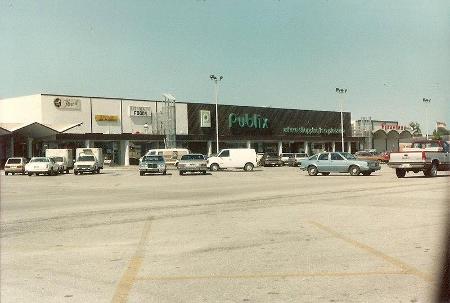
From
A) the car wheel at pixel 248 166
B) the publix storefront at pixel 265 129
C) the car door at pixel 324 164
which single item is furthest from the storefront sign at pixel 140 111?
the car door at pixel 324 164

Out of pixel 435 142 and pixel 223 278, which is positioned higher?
pixel 435 142

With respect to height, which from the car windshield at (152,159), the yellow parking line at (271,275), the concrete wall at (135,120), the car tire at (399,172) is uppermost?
the concrete wall at (135,120)

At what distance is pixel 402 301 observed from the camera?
5.97 m

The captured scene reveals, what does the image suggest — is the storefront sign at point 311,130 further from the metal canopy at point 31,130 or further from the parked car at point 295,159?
the metal canopy at point 31,130

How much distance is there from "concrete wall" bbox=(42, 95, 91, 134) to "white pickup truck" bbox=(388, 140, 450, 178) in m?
44.5

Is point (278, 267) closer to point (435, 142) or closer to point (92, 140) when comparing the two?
point (435, 142)

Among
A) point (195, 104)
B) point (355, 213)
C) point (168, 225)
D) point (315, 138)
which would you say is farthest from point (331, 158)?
point (315, 138)

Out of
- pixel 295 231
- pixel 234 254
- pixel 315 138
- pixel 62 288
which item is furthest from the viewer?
pixel 315 138

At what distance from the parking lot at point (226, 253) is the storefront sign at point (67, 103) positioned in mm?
52205

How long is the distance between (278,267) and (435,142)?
988 inches

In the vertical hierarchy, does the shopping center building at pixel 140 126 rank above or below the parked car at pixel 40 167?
above

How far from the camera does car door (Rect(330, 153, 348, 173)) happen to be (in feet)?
118

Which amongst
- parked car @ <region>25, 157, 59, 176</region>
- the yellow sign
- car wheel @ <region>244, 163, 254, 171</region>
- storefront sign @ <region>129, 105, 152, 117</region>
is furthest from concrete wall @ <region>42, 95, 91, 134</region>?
car wheel @ <region>244, 163, 254, 171</region>

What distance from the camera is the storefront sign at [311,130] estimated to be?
302 ft
